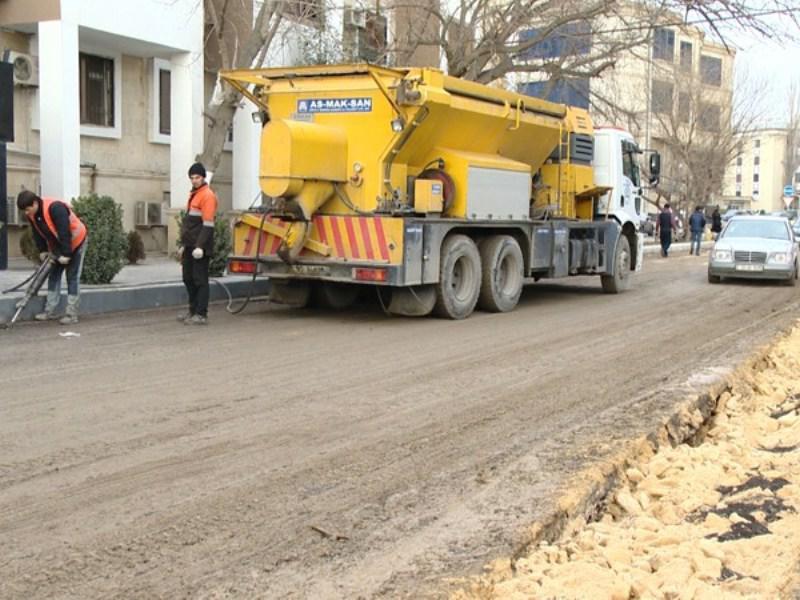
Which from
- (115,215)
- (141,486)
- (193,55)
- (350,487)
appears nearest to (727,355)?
(350,487)

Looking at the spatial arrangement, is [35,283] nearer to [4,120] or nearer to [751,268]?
[4,120]

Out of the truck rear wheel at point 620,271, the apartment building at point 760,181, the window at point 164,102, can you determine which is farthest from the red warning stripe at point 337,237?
the apartment building at point 760,181

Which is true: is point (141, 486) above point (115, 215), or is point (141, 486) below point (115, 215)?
below

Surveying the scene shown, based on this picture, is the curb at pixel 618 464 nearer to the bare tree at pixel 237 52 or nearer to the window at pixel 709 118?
the bare tree at pixel 237 52

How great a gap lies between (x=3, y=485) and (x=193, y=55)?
1729 centimetres

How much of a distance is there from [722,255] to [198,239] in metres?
12.7

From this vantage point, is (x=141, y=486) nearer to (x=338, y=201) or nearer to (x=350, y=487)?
(x=350, y=487)

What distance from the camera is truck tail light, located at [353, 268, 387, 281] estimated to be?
11.8 metres

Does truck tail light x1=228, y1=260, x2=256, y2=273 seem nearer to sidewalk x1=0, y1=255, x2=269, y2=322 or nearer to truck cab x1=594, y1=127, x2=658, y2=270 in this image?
sidewalk x1=0, y1=255, x2=269, y2=322

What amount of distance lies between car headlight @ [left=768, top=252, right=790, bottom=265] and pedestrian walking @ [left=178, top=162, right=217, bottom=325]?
42.3 ft

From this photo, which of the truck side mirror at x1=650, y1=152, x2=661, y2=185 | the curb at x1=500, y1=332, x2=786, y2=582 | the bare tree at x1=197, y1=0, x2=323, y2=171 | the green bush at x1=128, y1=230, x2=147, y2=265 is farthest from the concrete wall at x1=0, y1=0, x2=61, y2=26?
the curb at x1=500, y1=332, x2=786, y2=582

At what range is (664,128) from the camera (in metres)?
45.4

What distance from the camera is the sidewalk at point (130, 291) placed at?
11.7 metres

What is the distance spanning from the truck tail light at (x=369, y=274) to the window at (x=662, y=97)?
1382 inches
